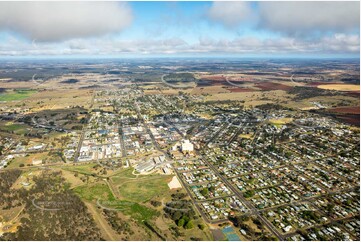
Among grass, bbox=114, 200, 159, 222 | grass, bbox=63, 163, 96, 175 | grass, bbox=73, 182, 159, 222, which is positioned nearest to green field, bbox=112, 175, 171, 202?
grass, bbox=114, 200, 159, 222

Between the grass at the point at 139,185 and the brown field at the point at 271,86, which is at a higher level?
the grass at the point at 139,185

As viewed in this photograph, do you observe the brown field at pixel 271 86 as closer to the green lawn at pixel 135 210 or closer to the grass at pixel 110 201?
the grass at pixel 110 201

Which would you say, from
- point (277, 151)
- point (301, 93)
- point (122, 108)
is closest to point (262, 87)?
point (301, 93)

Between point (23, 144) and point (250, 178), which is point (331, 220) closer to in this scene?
point (250, 178)

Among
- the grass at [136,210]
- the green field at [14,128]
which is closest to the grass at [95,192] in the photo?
the grass at [136,210]

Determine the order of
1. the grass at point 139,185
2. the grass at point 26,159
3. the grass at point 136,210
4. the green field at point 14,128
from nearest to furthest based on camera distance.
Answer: the grass at point 136,210, the grass at point 139,185, the grass at point 26,159, the green field at point 14,128

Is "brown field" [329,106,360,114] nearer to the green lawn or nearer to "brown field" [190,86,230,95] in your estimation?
"brown field" [190,86,230,95]

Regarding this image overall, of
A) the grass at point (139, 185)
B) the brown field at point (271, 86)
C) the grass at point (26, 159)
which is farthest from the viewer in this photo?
the brown field at point (271, 86)

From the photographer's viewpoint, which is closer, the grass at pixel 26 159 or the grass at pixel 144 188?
the grass at pixel 144 188
